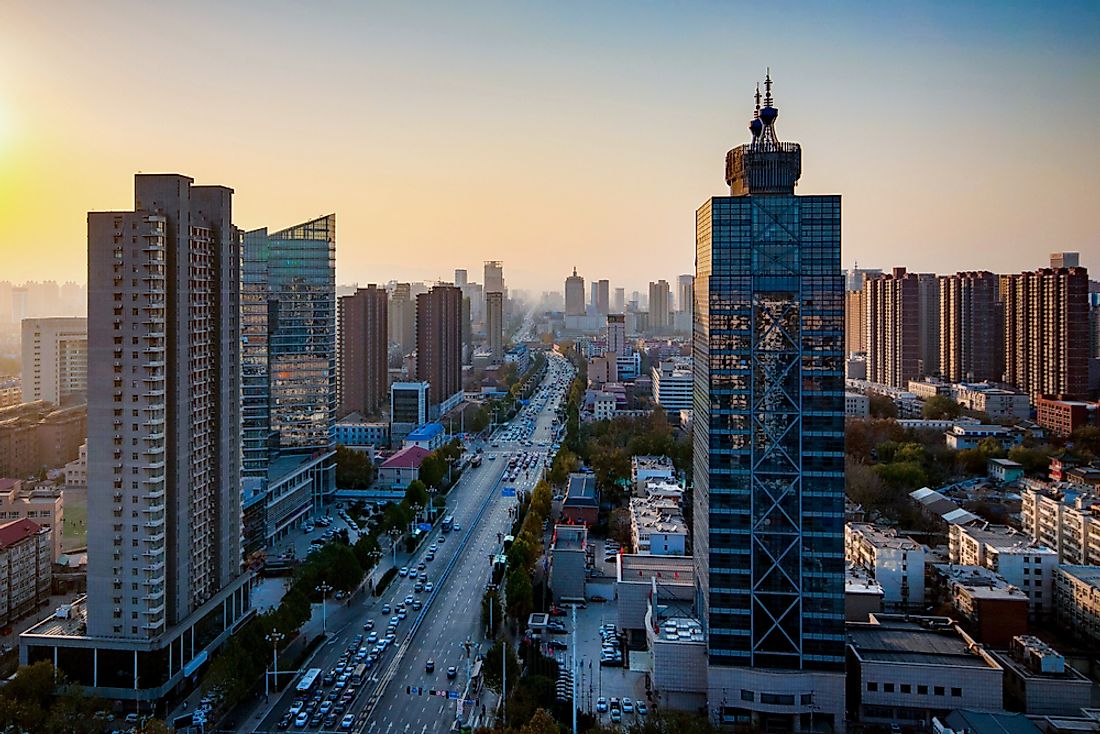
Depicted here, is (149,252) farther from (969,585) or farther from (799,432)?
(969,585)

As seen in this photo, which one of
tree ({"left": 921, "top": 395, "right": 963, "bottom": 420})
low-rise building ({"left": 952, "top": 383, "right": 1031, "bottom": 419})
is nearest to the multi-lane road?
tree ({"left": 921, "top": 395, "right": 963, "bottom": 420})

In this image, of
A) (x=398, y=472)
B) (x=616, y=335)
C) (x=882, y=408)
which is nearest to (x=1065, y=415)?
(x=882, y=408)

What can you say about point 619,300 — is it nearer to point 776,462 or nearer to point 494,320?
point 494,320

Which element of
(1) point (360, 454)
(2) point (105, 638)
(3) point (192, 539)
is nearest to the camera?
(2) point (105, 638)

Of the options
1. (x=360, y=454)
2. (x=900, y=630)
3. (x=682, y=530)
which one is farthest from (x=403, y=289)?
(x=900, y=630)

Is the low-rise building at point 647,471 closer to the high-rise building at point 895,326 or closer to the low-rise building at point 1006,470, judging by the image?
the low-rise building at point 1006,470
